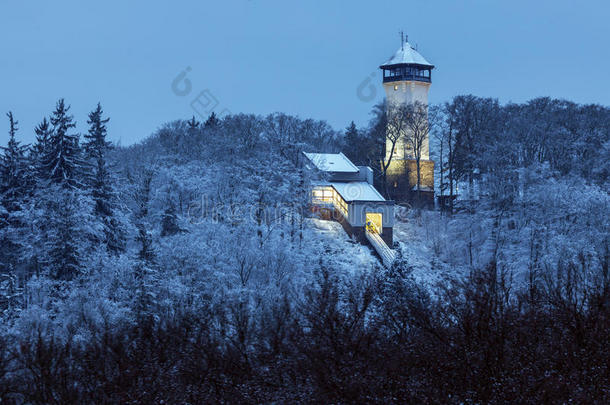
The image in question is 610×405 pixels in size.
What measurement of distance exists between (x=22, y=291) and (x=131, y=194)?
53.5 feet

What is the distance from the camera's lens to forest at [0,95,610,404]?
63.6 feet

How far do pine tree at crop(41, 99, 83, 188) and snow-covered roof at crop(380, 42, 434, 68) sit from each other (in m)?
36.3

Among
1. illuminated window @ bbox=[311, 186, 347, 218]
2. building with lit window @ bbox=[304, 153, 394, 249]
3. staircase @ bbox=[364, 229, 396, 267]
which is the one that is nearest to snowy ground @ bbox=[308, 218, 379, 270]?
staircase @ bbox=[364, 229, 396, 267]

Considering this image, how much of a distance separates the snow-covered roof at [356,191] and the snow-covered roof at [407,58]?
16.8 meters

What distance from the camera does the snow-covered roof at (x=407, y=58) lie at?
6525cm

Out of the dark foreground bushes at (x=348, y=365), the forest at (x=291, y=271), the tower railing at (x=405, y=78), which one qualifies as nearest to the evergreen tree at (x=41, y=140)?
the forest at (x=291, y=271)

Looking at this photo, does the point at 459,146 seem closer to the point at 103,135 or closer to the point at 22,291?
the point at 103,135

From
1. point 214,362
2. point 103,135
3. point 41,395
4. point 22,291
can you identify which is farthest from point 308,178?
point 41,395

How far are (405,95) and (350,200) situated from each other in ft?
62.4

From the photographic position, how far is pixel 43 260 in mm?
33750

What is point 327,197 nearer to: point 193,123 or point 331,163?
point 331,163

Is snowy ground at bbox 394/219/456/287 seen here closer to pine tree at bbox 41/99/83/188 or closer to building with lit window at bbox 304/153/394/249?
building with lit window at bbox 304/153/394/249

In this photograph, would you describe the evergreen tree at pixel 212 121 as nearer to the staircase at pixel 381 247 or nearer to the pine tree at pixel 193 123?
the pine tree at pixel 193 123

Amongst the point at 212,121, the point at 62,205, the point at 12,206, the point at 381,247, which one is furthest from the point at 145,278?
the point at 212,121
